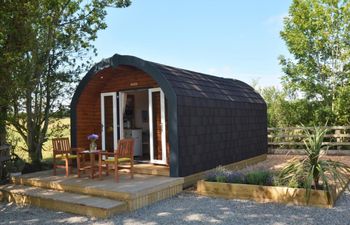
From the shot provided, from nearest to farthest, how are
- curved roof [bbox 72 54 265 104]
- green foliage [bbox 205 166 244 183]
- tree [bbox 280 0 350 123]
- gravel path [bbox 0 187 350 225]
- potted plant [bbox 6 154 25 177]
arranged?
gravel path [bbox 0 187 350 225]
green foliage [bbox 205 166 244 183]
curved roof [bbox 72 54 265 104]
potted plant [bbox 6 154 25 177]
tree [bbox 280 0 350 123]

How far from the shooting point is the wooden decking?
17.6ft

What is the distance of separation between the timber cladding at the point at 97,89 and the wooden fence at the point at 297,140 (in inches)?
255

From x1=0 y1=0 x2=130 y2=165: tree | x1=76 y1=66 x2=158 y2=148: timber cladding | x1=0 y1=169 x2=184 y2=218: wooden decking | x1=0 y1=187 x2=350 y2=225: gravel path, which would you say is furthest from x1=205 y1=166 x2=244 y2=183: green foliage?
x1=0 y1=0 x2=130 y2=165: tree

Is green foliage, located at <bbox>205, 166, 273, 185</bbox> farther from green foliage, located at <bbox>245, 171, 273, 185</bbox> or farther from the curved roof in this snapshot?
the curved roof

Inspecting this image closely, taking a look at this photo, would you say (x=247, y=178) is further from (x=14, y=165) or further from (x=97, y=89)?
(x=14, y=165)

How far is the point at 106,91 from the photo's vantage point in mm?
8922

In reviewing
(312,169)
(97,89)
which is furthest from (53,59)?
(312,169)

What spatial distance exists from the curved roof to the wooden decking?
179cm

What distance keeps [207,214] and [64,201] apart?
2.45 m

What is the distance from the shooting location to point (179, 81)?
23.9ft

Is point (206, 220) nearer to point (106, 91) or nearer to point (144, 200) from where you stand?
point (144, 200)

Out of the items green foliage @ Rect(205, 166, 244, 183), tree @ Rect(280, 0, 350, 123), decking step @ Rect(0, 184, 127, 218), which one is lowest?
decking step @ Rect(0, 184, 127, 218)

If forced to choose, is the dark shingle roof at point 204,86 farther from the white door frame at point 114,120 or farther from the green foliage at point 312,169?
the green foliage at point 312,169

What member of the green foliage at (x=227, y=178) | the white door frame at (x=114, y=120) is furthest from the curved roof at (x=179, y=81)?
the green foliage at (x=227, y=178)
